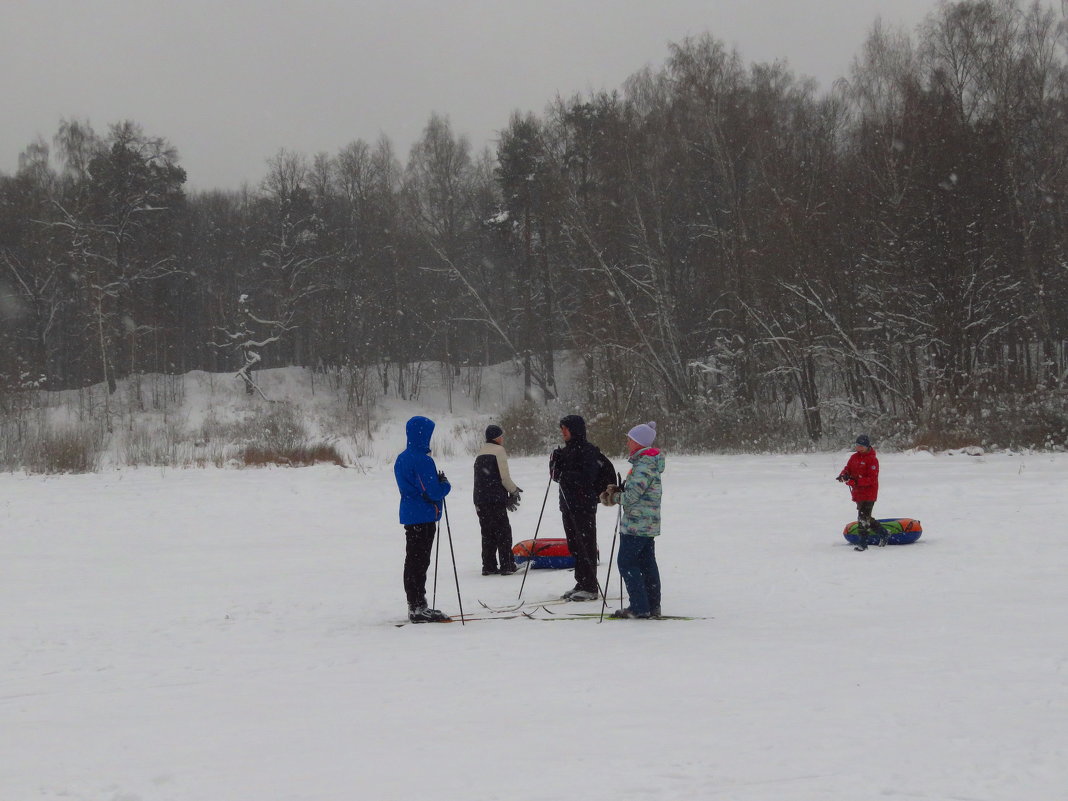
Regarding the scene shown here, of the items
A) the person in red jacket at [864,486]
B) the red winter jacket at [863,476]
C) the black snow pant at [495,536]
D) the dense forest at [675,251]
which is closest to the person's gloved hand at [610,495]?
the black snow pant at [495,536]

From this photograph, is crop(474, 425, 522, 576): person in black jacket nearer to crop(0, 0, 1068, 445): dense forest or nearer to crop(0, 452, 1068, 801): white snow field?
crop(0, 452, 1068, 801): white snow field

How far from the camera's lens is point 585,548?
9328 mm

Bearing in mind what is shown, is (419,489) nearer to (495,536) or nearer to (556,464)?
(556,464)

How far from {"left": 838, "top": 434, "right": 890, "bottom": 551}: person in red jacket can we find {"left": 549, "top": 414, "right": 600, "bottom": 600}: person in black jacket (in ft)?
13.0

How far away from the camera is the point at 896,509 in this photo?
1471cm

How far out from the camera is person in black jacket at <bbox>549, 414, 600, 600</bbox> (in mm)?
9305

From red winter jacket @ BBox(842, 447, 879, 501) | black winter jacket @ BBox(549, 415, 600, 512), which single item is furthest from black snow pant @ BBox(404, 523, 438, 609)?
red winter jacket @ BBox(842, 447, 879, 501)

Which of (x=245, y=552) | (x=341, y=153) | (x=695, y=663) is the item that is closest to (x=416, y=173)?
(x=341, y=153)

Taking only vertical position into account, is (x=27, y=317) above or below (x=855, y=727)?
above

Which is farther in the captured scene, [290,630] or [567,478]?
[567,478]

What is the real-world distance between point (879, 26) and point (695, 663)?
33399 mm

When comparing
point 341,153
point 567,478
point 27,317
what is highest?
point 341,153

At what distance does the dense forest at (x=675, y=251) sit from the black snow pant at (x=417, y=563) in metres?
18.1

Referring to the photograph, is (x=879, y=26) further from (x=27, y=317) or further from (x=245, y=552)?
(x=27, y=317)
